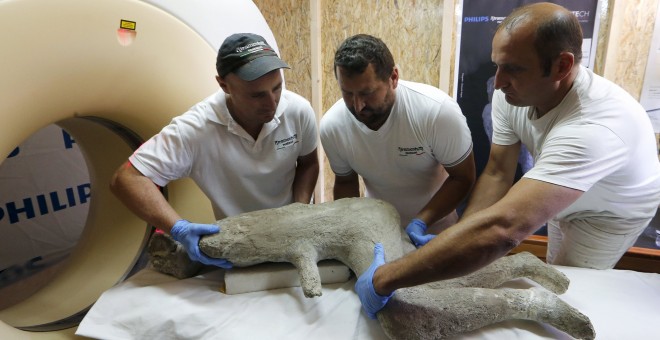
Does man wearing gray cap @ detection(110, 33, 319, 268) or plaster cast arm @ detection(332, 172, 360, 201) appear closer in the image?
man wearing gray cap @ detection(110, 33, 319, 268)

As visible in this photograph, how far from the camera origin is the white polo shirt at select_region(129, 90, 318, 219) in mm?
1398

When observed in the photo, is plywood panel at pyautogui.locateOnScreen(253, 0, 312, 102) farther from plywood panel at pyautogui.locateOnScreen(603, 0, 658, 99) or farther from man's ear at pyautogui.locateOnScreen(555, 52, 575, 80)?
man's ear at pyautogui.locateOnScreen(555, 52, 575, 80)

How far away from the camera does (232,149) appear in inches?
58.2

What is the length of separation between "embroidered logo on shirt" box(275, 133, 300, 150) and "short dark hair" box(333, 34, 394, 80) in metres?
0.35

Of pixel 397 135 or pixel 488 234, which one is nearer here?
pixel 488 234

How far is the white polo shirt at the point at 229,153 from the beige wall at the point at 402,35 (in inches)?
48.2

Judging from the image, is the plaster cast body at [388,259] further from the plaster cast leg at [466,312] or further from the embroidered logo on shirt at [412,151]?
the embroidered logo on shirt at [412,151]

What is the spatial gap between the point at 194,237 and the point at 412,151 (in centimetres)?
80

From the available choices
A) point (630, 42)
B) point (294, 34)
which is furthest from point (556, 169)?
point (294, 34)

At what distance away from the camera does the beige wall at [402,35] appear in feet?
7.38

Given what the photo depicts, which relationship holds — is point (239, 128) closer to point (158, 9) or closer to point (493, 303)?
point (158, 9)

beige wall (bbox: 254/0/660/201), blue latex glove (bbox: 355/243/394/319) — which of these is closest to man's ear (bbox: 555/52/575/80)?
blue latex glove (bbox: 355/243/394/319)

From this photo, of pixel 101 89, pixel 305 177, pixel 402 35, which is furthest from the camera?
pixel 402 35

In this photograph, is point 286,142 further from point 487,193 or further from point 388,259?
point 487,193
